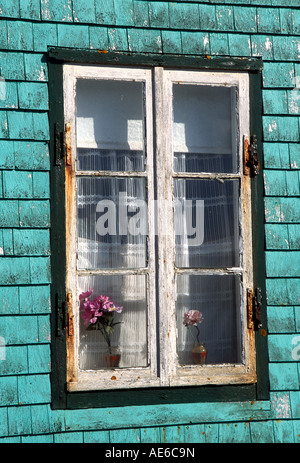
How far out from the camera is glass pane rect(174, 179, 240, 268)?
4590mm

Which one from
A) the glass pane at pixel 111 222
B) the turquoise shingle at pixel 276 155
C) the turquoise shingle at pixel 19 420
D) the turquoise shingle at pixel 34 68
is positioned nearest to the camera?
the turquoise shingle at pixel 19 420

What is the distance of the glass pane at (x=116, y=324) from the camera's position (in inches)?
173

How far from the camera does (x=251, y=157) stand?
457 centimetres

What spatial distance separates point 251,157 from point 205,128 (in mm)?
357

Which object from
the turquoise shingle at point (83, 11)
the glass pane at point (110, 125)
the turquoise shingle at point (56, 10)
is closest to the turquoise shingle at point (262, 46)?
the glass pane at point (110, 125)

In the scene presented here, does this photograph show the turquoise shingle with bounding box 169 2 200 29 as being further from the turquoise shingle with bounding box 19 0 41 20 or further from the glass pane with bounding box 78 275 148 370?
the glass pane with bounding box 78 275 148 370

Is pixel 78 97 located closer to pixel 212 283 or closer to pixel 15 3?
pixel 15 3

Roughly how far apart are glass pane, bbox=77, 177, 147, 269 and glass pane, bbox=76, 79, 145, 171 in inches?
4.6

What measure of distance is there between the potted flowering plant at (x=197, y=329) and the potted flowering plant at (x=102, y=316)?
16.1 inches

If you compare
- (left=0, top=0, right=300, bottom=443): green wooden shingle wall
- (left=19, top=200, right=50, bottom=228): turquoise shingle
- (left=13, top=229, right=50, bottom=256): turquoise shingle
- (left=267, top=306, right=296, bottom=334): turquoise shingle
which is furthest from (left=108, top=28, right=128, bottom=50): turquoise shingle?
(left=267, top=306, right=296, bottom=334): turquoise shingle

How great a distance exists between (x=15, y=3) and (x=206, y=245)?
5.95 ft

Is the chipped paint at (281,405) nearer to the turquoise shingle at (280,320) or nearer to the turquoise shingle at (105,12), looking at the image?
the turquoise shingle at (280,320)

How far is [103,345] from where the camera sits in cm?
443
